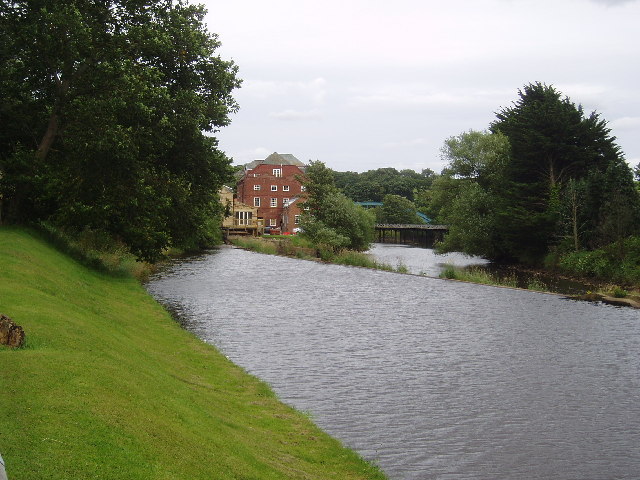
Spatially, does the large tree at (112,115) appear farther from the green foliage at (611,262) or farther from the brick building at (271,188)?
the brick building at (271,188)

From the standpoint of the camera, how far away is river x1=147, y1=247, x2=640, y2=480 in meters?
16.1

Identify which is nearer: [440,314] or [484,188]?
[440,314]

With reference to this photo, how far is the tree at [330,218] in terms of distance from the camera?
80250 mm

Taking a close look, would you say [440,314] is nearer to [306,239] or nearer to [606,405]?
[606,405]

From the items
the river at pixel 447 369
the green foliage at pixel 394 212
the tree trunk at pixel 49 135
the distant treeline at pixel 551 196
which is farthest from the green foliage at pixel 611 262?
the green foliage at pixel 394 212

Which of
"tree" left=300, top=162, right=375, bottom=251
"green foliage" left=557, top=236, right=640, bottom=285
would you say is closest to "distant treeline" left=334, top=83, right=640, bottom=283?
"green foliage" left=557, top=236, right=640, bottom=285

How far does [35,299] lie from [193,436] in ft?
30.2

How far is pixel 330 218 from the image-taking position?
84.6 m

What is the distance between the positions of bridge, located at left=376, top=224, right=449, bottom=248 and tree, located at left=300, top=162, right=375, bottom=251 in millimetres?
45811

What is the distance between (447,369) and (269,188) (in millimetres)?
121977

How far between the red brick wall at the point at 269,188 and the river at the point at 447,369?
322ft

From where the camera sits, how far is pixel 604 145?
6975 centimetres

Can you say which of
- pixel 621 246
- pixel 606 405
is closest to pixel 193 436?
pixel 606 405

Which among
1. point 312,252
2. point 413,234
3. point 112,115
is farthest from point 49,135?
point 413,234
